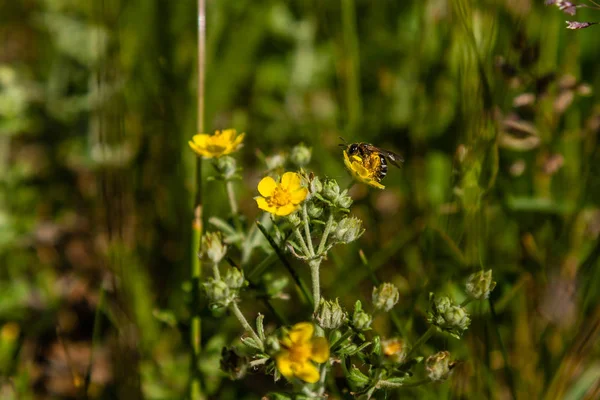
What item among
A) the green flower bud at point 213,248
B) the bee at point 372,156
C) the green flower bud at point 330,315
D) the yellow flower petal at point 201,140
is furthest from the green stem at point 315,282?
the yellow flower petal at point 201,140

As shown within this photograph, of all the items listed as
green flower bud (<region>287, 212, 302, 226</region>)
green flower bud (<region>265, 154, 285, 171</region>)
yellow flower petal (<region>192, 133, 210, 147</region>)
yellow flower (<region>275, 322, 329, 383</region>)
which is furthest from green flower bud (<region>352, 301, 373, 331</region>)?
yellow flower petal (<region>192, 133, 210, 147</region>)

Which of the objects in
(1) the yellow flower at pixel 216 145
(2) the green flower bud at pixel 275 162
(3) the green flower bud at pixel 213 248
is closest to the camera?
(3) the green flower bud at pixel 213 248

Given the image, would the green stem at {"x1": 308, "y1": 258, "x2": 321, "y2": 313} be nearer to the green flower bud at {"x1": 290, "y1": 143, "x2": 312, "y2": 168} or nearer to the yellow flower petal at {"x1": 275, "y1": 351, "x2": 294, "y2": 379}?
the yellow flower petal at {"x1": 275, "y1": 351, "x2": 294, "y2": 379}

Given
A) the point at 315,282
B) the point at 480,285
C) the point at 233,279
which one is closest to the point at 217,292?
the point at 233,279

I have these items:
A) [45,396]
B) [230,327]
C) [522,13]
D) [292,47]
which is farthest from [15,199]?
[522,13]

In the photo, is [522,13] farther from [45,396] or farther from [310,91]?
[45,396]

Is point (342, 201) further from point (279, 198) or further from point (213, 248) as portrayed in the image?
point (213, 248)

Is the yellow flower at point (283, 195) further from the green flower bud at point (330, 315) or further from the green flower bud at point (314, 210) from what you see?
the green flower bud at point (330, 315)
